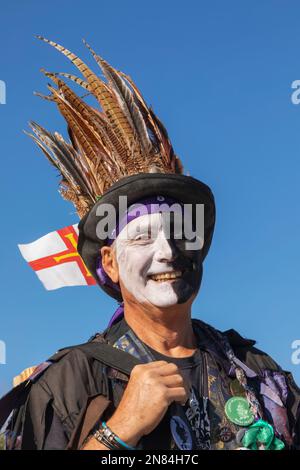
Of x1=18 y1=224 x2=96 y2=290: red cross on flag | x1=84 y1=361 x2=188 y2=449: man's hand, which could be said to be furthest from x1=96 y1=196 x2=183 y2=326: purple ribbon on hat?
x1=18 y1=224 x2=96 y2=290: red cross on flag

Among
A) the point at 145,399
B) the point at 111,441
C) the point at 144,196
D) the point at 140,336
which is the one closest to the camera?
the point at 111,441

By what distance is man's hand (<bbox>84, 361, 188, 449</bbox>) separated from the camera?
4.60 meters

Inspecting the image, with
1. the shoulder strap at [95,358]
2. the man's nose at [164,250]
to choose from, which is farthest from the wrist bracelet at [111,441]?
the man's nose at [164,250]

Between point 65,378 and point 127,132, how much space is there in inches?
87.2

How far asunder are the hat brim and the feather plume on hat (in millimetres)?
252

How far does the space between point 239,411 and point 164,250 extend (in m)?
1.34

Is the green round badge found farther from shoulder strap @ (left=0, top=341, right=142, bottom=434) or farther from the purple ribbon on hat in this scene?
the purple ribbon on hat

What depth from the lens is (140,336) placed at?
18.4 feet

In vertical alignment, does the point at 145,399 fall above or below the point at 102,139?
below

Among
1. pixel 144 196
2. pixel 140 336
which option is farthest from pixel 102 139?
pixel 140 336

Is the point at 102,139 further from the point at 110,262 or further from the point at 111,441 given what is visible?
the point at 111,441

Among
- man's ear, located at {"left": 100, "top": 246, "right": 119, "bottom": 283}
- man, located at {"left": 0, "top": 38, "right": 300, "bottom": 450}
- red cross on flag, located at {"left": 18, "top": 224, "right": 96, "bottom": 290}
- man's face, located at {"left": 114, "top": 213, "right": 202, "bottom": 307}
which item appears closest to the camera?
man, located at {"left": 0, "top": 38, "right": 300, "bottom": 450}

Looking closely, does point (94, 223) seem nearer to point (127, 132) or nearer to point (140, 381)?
point (127, 132)
